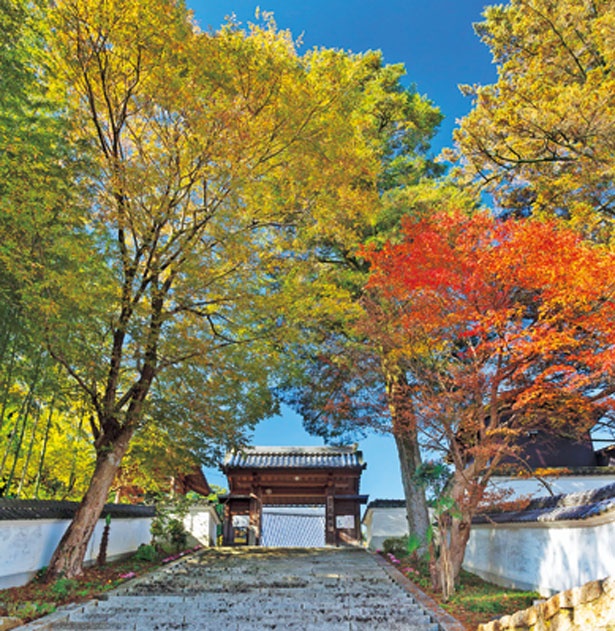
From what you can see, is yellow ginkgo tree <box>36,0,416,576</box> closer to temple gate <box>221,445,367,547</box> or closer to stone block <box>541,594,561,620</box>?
stone block <box>541,594,561,620</box>

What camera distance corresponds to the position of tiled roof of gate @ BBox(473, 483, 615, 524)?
5.71 meters

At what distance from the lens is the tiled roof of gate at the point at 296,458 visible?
18.8 meters

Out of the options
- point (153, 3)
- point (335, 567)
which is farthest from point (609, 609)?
point (153, 3)

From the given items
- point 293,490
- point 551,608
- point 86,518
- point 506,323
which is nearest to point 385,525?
point 293,490

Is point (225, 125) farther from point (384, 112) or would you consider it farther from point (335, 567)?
point (335, 567)

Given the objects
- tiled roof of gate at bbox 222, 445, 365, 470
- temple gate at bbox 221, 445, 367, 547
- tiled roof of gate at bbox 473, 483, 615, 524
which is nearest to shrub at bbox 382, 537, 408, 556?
temple gate at bbox 221, 445, 367, 547

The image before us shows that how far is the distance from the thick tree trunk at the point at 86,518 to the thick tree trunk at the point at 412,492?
5927 mm

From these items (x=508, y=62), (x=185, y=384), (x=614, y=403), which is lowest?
(x=614, y=403)

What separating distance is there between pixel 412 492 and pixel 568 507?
5597 millimetres

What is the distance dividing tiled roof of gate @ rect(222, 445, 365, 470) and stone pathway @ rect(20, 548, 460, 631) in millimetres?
8964

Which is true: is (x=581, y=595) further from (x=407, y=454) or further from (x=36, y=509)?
(x=407, y=454)

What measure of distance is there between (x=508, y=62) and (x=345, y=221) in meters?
5.68

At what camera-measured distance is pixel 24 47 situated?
766cm

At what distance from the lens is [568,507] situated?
6559 mm
